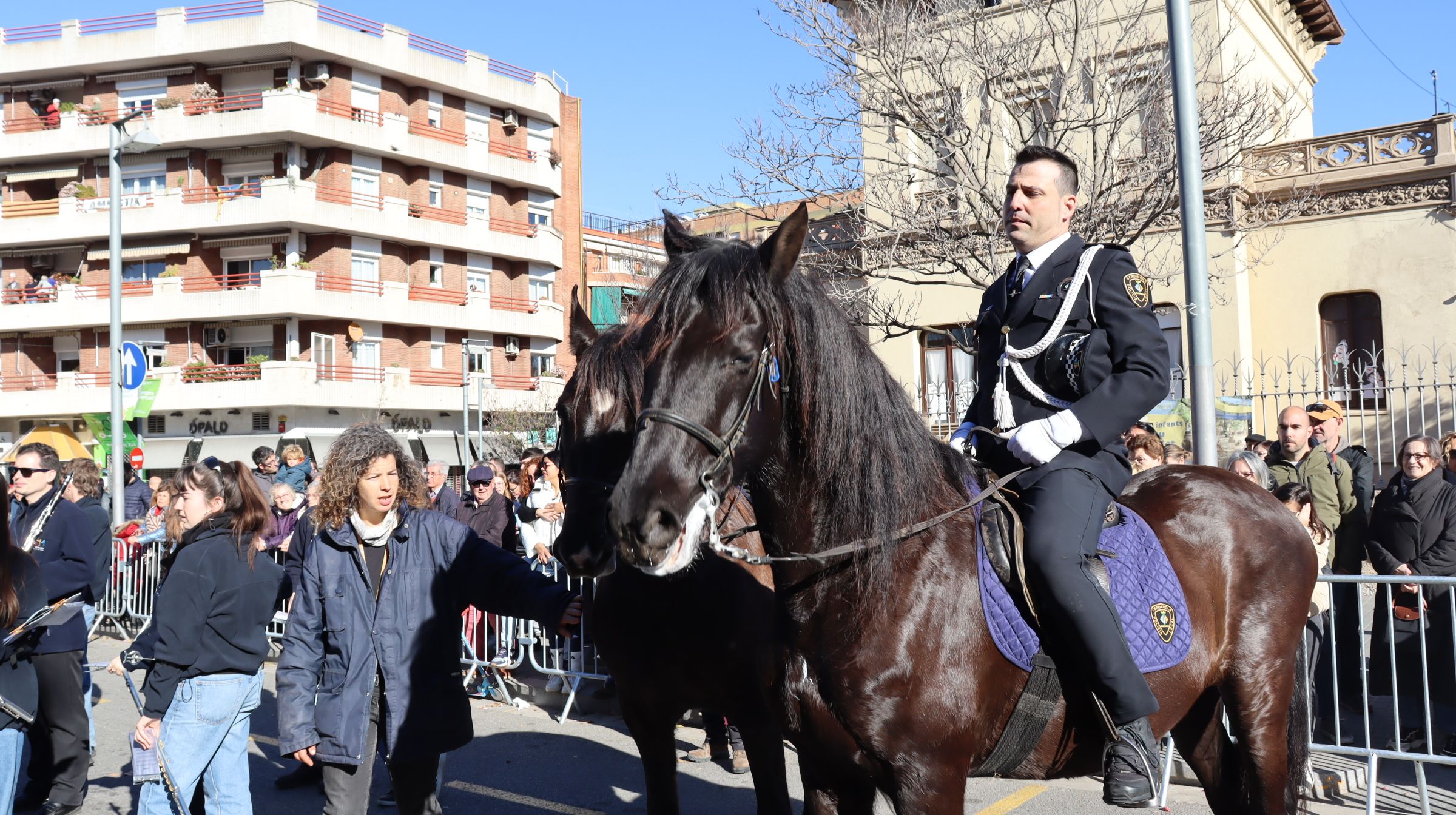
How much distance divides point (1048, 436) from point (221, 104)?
41.4 meters

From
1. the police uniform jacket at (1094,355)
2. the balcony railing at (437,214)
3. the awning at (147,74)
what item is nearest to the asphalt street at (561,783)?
the police uniform jacket at (1094,355)

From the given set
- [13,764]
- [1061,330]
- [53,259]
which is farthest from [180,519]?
[53,259]

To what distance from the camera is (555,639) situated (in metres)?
9.06

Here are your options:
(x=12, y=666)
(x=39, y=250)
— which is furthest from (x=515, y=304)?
(x=12, y=666)

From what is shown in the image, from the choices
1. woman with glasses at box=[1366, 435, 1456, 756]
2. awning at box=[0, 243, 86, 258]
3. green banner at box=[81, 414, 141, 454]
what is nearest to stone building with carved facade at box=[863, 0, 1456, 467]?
woman with glasses at box=[1366, 435, 1456, 756]

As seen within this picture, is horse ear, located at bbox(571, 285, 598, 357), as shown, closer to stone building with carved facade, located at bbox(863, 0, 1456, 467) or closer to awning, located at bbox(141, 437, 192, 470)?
stone building with carved facade, located at bbox(863, 0, 1456, 467)

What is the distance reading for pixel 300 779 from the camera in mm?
6910

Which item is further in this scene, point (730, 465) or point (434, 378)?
point (434, 378)

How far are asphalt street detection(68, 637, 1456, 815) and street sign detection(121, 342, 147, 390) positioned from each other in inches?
399

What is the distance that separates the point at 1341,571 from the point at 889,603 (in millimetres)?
7060

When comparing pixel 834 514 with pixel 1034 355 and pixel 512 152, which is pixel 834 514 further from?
pixel 512 152

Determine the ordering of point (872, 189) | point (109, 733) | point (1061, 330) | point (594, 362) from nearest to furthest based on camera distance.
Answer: point (1061, 330) → point (594, 362) → point (109, 733) → point (872, 189)

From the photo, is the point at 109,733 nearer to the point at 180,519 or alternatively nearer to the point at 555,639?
the point at 555,639

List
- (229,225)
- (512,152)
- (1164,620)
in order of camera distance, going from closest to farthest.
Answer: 1. (1164,620)
2. (229,225)
3. (512,152)
